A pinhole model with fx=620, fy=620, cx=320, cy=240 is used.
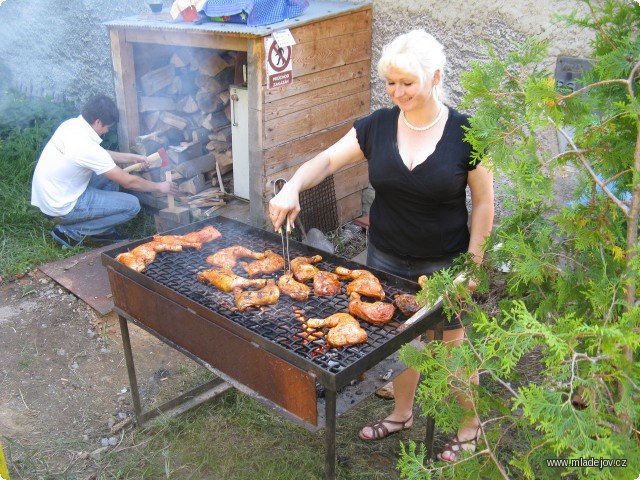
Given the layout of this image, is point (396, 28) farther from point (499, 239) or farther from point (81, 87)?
point (81, 87)

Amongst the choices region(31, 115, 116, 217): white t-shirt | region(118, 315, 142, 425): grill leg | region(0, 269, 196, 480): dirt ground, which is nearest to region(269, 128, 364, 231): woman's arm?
region(118, 315, 142, 425): grill leg

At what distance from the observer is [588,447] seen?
1685 millimetres

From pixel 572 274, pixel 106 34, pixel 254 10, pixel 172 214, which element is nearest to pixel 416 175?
pixel 572 274

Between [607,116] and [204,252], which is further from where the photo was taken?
[204,252]

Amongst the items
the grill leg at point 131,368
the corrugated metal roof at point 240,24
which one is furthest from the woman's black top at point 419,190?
the corrugated metal roof at point 240,24

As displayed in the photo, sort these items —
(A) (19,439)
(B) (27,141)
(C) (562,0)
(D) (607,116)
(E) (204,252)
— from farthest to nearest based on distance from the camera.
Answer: (B) (27,141), (C) (562,0), (A) (19,439), (E) (204,252), (D) (607,116)

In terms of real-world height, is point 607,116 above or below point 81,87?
above

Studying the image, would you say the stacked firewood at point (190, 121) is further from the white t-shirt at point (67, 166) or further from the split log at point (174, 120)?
the white t-shirt at point (67, 166)

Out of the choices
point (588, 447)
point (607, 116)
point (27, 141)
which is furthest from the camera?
point (27, 141)

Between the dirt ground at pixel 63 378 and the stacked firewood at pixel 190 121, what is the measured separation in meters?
2.02

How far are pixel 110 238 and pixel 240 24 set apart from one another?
2982 millimetres

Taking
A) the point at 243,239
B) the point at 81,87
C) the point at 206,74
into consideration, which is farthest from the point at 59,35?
the point at 243,239

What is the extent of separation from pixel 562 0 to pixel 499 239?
325cm

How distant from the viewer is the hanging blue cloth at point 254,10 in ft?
18.8
